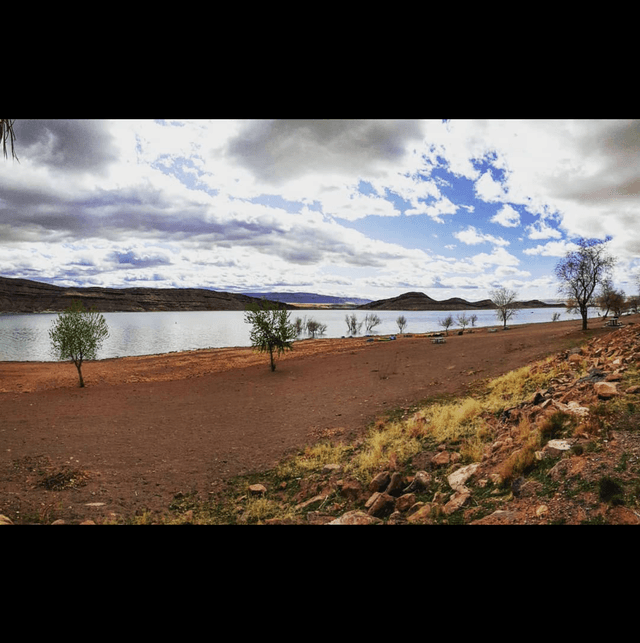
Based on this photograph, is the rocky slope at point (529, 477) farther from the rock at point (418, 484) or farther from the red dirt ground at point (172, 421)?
the red dirt ground at point (172, 421)

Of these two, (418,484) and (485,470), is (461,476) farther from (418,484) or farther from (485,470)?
(418,484)

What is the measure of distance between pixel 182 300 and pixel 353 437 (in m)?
188

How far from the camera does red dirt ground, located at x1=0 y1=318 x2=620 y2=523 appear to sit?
215 inches

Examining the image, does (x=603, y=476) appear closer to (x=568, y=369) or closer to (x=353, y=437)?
(x=353, y=437)

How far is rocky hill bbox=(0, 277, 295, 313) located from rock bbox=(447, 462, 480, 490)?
110 metres

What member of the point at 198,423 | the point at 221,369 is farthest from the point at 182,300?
the point at 198,423

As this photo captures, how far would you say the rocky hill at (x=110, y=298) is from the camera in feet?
358

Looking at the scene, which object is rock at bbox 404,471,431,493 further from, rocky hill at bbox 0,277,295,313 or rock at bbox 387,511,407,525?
rocky hill at bbox 0,277,295,313

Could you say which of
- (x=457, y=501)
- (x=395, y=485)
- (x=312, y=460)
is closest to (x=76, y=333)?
(x=312, y=460)

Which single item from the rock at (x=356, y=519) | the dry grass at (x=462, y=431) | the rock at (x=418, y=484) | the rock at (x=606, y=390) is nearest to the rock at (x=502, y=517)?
the dry grass at (x=462, y=431)

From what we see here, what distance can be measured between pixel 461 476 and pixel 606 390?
268 cm

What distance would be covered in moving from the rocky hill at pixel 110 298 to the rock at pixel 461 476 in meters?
110

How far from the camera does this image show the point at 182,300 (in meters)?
179
